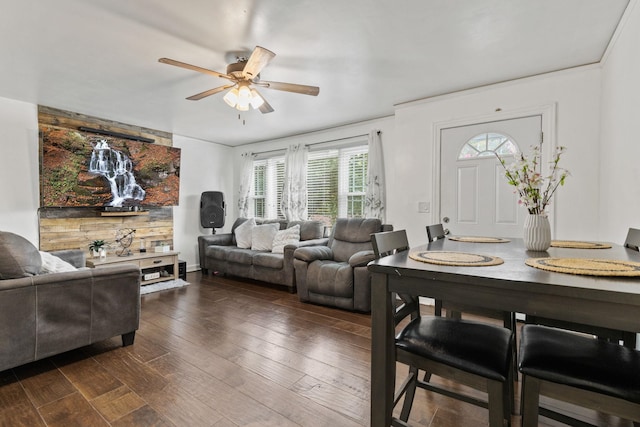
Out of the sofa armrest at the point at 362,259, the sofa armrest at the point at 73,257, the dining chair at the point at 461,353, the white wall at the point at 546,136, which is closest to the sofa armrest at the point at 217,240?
the sofa armrest at the point at 73,257

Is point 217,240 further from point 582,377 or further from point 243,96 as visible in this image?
point 582,377

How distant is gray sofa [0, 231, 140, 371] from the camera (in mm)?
1861

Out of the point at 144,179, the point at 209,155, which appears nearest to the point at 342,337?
the point at 144,179

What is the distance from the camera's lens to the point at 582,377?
0.94 meters

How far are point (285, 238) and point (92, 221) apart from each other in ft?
8.70

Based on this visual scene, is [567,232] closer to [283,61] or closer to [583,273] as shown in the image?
[583,273]

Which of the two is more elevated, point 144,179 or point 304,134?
point 304,134

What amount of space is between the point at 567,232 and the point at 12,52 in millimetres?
4991

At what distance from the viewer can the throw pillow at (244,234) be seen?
4.97 m

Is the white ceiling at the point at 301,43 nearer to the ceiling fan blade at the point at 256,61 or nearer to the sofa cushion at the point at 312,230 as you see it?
the ceiling fan blade at the point at 256,61

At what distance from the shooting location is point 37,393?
5.93 feet

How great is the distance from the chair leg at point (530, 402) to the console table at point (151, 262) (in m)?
4.34

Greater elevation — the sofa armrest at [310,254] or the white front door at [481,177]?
the white front door at [481,177]

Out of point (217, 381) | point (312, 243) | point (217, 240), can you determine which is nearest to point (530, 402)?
point (217, 381)
